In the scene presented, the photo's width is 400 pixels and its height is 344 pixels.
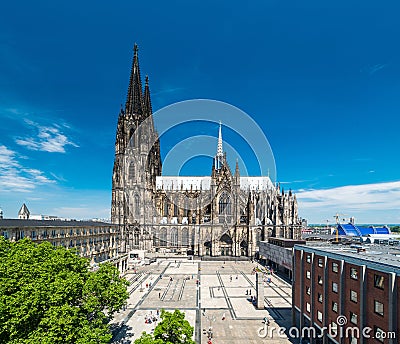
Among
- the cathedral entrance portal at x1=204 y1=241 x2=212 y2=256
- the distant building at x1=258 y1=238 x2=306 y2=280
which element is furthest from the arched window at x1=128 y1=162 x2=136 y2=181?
the distant building at x1=258 y1=238 x2=306 y2=280

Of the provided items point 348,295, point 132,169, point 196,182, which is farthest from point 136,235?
point 348,295

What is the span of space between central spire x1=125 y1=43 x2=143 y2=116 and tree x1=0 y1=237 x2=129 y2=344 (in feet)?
288

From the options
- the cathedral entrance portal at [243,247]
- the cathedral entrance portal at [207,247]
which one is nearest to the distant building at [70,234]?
the cathedral entrance portal at [207,247]

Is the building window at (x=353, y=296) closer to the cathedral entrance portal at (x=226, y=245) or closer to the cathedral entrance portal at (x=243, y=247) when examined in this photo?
the cathedral entrance portal at (x=226, y=245)

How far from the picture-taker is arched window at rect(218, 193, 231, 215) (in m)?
101

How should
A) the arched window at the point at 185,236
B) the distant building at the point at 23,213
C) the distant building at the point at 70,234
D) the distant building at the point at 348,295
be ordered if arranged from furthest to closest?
the arched window at the point at 185,236
the distant building at the point at 23,213
the distant building at the point at 70,234
the distant building at the point at 348,295

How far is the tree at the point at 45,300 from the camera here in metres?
19.9

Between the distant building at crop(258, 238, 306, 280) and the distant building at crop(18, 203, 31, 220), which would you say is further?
the distant building at crop(18, 203, 31, 220)

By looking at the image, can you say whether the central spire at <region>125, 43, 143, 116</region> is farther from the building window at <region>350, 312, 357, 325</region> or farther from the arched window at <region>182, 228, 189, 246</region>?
the building window at <region>350, 312, 357, 325</region>

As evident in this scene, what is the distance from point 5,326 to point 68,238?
39082 millimetres

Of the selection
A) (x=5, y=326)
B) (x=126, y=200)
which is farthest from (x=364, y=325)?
(x=126, y=200)

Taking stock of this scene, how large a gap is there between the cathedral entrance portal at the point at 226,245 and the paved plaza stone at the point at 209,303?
19103 millimetres

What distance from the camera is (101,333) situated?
23.2 meters

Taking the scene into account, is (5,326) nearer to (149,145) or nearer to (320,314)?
(320,314)
